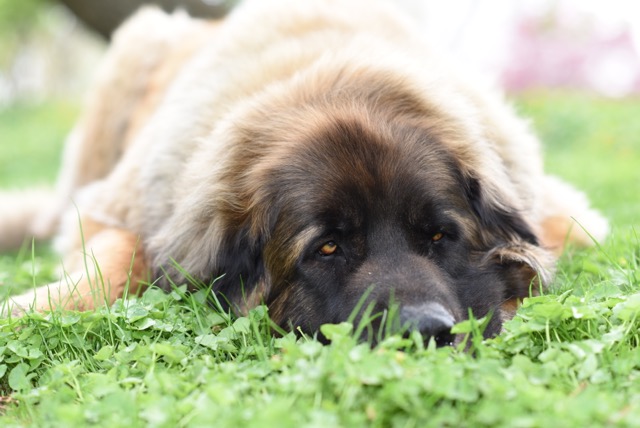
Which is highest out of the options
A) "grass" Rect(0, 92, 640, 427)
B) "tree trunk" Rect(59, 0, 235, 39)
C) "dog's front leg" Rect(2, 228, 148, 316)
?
"tree trunk" Rect(59, 0, 235, 39)

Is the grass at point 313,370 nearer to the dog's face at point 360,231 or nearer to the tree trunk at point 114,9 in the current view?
the dog's face at point 360,231

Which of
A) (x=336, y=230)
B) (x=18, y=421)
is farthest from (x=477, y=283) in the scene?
(x=18, y=421)

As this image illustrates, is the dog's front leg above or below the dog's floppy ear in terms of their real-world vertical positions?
below

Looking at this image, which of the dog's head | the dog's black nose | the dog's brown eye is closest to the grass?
the dog's black nose

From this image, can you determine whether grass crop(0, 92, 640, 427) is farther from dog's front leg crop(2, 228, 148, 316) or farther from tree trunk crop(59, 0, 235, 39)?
tree trunk crop(59, 0, 235, 39)

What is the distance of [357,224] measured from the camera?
2465 millimetres

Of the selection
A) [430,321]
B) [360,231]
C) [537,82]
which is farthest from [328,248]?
[537,82]

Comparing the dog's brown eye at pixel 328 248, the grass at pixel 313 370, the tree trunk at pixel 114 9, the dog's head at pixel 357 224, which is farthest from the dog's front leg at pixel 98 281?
the tree trunk at pixel 114 9

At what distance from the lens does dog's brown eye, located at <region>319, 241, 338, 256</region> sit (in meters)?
2.51

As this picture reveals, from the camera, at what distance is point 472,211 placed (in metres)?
2.76

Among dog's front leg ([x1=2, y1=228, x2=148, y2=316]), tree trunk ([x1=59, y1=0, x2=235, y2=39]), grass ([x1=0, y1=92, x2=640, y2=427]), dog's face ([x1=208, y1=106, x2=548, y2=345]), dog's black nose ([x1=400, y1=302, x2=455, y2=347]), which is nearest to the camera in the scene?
grass ([x1=0, y1=92, x2=640, y2=427])

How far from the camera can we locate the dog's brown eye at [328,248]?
2508 mm

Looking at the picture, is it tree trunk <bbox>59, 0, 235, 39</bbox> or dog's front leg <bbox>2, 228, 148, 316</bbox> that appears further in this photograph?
tree trunk <bbox>59, 0, 235, 39</bbox>

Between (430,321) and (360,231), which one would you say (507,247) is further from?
(430,321)
